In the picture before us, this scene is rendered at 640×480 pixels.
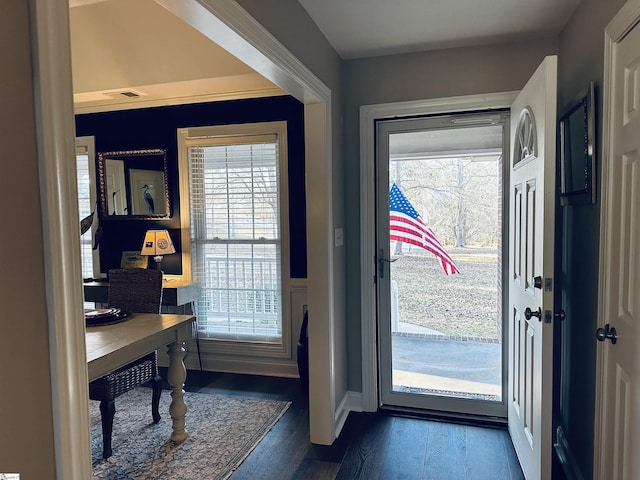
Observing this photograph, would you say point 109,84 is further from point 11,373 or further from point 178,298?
point 11,373

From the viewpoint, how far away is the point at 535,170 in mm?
1973

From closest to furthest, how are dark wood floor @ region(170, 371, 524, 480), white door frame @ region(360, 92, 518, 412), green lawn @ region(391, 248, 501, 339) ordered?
dark wood floor @ region(170, 371, 524, 480), white door frame @ region(360, 92, 518, 412), green lawn @ region(391, 248, 501, 339)

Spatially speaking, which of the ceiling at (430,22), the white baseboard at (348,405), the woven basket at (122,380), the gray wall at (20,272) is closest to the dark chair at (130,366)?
the woven basket at (122,380)

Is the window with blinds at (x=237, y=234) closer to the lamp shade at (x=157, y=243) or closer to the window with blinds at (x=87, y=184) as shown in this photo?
the lamp shade at (x=157, y=243)

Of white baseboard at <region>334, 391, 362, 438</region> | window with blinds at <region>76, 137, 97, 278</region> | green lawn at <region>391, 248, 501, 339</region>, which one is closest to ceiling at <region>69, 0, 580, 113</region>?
window with blinds at <region>76, 137, 97, 278</region>

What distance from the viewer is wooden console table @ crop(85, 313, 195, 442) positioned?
2016 millimetres

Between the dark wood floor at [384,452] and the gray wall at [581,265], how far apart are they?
1.43 ft

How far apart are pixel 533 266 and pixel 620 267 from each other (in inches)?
17.5

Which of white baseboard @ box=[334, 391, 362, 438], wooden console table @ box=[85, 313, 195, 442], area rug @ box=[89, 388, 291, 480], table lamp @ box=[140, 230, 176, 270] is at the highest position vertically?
table lamp @ box=[140, 230, 176, 270]

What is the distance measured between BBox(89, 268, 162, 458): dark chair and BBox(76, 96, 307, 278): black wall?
32.6 inches

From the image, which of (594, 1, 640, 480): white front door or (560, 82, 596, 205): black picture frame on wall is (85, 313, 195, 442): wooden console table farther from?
(560, 82, 596, 205): black picture frame on wall

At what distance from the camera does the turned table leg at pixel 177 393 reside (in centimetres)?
264

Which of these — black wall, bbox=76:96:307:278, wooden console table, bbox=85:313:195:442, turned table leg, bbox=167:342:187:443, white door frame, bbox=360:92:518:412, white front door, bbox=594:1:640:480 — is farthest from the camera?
black wall, bbox=76:96:307:278

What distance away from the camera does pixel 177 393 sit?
104 inches
